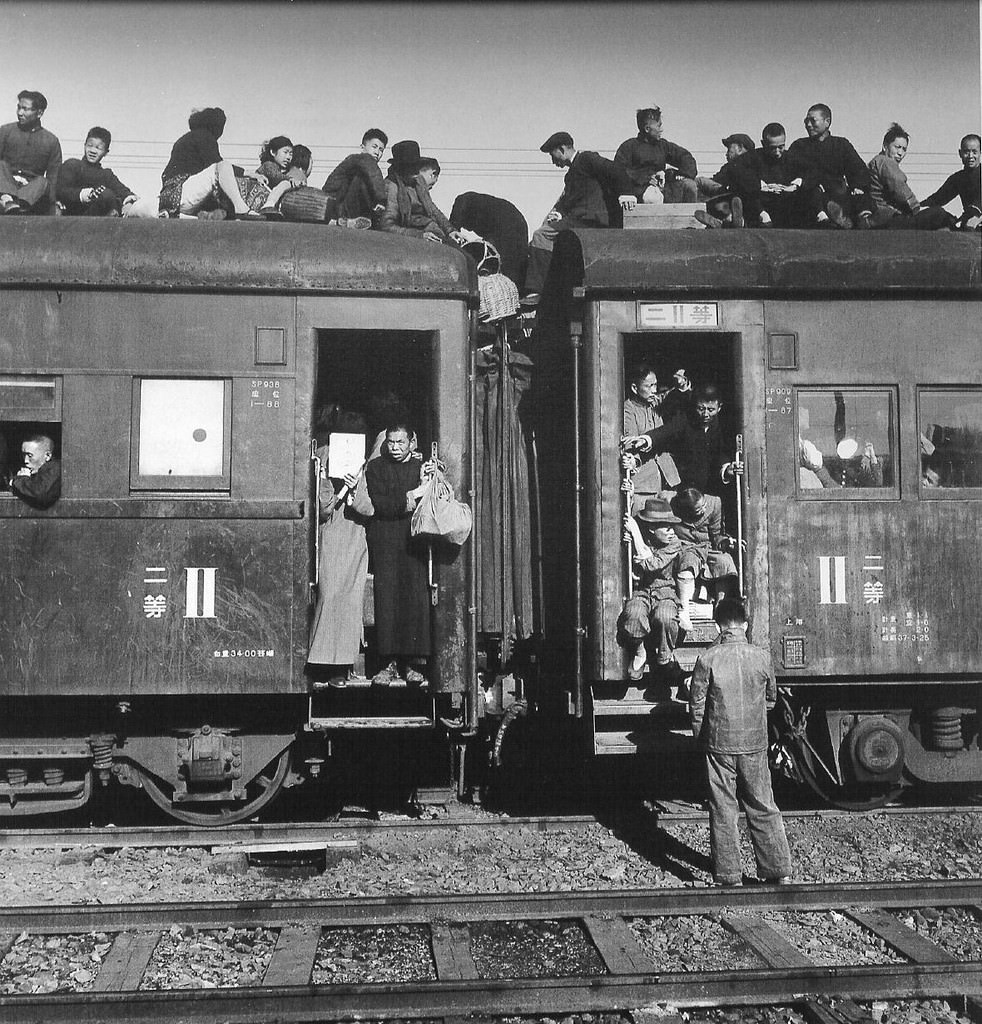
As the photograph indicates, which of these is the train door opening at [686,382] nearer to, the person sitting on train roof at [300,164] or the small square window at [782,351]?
the small square window at [782,351]

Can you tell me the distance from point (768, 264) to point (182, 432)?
12.6ft

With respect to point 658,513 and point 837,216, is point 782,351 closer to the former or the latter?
point 658,513

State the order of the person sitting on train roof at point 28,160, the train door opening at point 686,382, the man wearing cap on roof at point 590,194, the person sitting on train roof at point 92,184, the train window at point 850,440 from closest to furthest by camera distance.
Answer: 1. the train window at point 850,440
2. the train door opening at point 686,382
3. the person sitting on train roof at point 28,160
4. the person sitting on train roof at point 92,184
5. the man wearing cap on roof at point 590,194

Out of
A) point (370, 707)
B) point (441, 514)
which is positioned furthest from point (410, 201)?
point (370, 707)

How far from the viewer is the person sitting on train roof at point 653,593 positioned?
593cm

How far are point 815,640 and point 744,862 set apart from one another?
144cm

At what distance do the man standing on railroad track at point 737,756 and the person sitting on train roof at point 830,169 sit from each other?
4.35 meters

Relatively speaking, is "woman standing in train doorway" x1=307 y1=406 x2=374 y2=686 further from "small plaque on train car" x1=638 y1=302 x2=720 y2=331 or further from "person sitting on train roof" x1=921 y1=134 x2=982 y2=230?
"person sitting on train roof" x1=921 y1=134 x2=982 y2=230

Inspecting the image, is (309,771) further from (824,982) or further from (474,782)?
(824,982)

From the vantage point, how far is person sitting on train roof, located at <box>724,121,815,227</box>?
7.93 m

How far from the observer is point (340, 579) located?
238 inches

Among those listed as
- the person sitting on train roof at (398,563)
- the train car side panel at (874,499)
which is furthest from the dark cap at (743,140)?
the person sitting on train roof at (398,563)

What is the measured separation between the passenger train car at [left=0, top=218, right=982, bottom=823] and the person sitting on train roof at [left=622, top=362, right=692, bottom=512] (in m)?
0.50

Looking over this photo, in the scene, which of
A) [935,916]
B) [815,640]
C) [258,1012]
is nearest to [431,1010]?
[258,1012]
